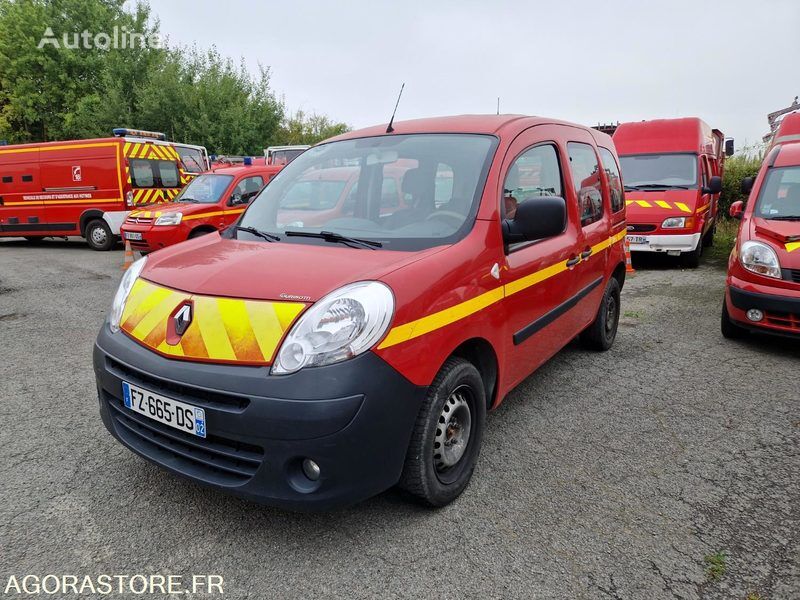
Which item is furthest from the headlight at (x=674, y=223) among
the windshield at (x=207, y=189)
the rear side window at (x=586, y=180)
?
the windshield at (x=207, y=189)

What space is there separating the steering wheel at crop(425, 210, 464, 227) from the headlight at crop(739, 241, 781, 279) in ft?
11.2

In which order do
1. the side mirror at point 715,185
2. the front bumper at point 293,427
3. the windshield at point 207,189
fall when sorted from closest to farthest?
1. the front bumper at point 293,427
2. the side mirror at point 715,185
3. the windshield at point 207,189

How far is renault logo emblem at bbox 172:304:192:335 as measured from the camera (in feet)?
7.45

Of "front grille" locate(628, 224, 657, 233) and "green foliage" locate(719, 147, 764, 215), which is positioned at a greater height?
"green foliage" locate(719, 147, 764, 215)

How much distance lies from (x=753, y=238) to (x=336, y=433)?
457 cm

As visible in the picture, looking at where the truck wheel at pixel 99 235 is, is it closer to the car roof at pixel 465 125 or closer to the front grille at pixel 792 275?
the car roof at pixel 465 125

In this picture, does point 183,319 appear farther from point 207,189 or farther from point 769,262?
point 207,189

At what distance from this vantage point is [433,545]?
238cm

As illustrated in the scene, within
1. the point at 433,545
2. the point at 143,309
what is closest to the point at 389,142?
the point at 143,309

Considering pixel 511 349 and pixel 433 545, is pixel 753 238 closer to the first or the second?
pixel 511 349

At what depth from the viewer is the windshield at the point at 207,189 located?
9.92 meters

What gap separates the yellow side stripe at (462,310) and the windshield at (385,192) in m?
0.33

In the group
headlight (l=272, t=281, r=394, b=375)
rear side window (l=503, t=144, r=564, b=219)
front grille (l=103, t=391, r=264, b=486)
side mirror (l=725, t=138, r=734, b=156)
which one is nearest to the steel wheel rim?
headlight (l=272, t=281, r=394, b=375)

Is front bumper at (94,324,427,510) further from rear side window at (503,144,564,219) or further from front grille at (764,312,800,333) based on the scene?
front grille at (764,312,800,333)
